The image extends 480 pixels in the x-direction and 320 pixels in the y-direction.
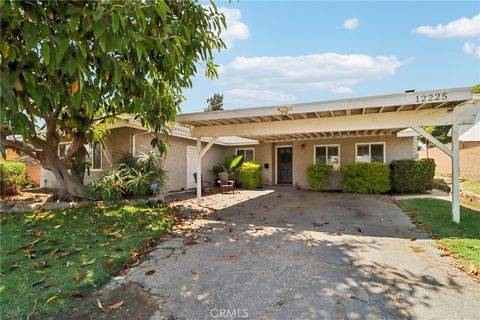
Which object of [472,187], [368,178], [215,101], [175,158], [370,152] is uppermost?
[215,101]

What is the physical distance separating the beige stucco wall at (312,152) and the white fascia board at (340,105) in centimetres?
717

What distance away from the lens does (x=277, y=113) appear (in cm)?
716

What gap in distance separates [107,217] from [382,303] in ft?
19.9

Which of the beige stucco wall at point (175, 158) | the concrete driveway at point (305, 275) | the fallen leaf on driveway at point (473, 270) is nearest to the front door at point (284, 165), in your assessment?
the beige stucco wall at point (175, 158)

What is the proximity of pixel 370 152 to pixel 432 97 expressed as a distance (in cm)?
746

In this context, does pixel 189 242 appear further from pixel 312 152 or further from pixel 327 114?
pixel 312 152

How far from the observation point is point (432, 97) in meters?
5.73

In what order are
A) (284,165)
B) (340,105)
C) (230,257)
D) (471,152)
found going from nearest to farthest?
(230,257) < (340,105) < (471,152) < (284,165)

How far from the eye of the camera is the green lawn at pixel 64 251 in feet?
9.72

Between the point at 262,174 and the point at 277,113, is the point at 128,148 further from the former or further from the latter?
the point at 262,174

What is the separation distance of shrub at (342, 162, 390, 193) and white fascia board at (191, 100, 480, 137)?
17.2 feet

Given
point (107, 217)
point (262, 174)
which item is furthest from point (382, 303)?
point (262, 174)

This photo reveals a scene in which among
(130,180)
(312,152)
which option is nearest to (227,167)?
(312,152)

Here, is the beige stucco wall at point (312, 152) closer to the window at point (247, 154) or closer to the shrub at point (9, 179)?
the window at point (247, 154)
